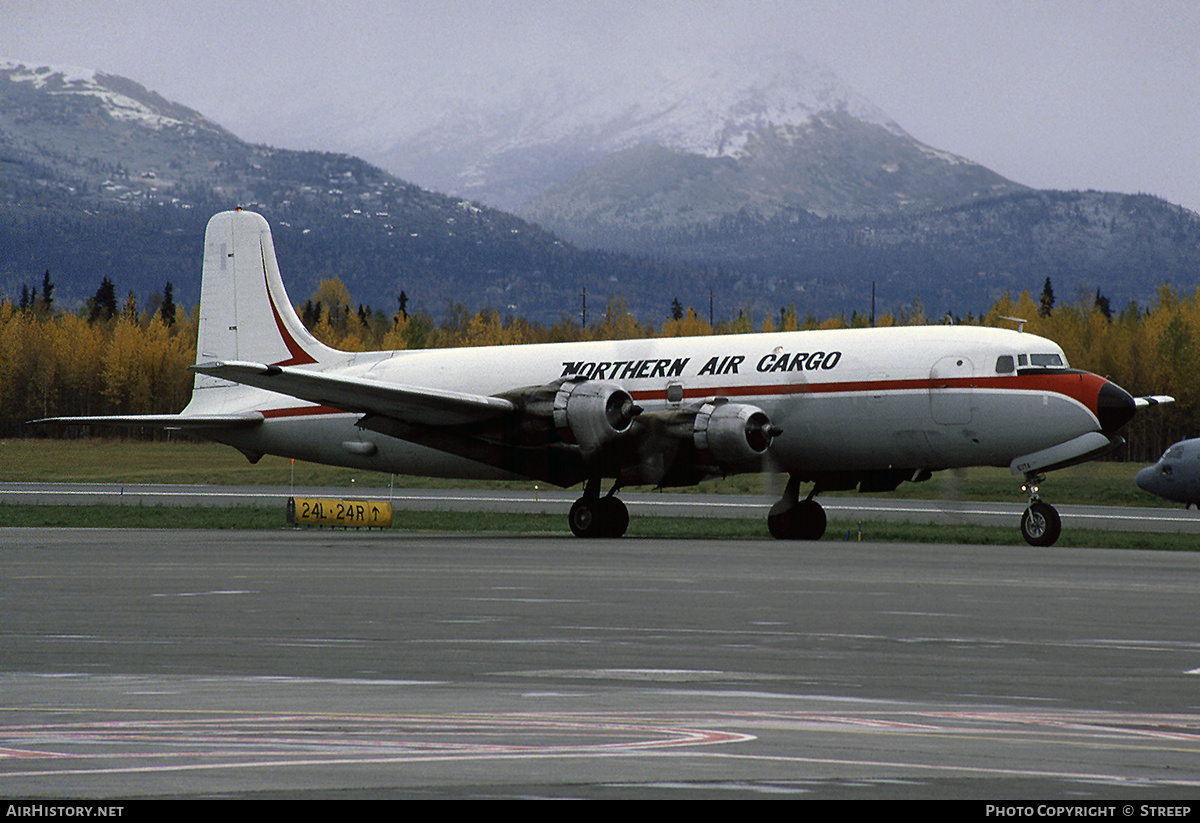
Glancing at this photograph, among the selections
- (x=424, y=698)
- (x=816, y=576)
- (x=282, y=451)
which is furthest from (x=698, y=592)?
(x=282, y=451)

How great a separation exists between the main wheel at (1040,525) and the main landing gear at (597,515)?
9269 mm

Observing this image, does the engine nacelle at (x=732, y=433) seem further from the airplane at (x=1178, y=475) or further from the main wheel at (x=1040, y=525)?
the airplane at (x=1178, y=475)

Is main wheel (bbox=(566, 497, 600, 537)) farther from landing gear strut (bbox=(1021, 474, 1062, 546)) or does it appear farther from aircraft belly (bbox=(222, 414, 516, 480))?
landing gear strut (bbox=(1021, 474, 1062, 546))

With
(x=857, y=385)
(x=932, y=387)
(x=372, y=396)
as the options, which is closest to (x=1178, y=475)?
(x=932, y=387)

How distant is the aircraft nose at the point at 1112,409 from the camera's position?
29.6 meters

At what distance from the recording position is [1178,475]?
1903 inches

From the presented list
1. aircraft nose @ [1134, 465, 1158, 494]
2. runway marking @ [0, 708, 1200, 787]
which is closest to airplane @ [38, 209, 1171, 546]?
aircraft nose @ [1134, 465, 1158, 494]

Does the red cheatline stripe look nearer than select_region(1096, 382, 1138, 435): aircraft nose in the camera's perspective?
No

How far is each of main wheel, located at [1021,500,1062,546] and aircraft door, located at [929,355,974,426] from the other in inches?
95.6

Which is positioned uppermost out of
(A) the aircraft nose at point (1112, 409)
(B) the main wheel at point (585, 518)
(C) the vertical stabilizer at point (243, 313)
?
(C) the vertical stabilizer at point (243, 313)

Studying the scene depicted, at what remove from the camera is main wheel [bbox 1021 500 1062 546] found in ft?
99.3

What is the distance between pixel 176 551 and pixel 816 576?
42.7 feet

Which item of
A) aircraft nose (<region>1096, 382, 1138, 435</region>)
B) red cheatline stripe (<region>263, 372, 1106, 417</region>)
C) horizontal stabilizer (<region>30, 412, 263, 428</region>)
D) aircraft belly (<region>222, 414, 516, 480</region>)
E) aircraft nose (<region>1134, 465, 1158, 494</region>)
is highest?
red cheatline stripe (<region>263, 372, 1106, 417</region>)

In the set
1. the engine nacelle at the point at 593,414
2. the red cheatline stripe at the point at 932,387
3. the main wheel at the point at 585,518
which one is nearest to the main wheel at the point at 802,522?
the red cheatline stripe at the point at 932,387
